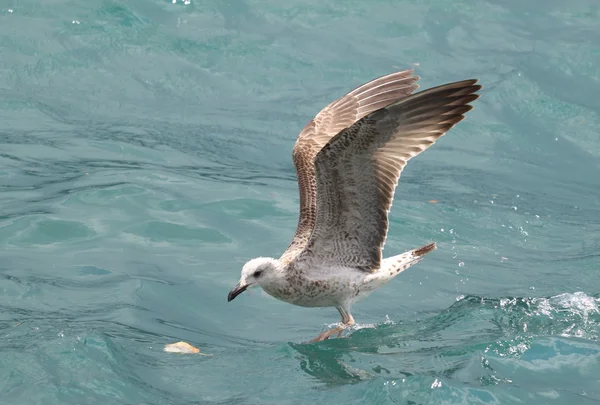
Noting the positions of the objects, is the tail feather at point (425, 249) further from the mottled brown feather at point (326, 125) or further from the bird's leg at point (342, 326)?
the mottled brown feather at point (326, 125)

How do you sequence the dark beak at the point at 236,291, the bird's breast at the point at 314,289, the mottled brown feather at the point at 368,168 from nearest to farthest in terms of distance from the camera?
the mottled brown feather at the point at 368,168, the dark beak at the point at 236,291, the bird's breast at the point at 314,289

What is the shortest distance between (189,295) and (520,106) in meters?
6.03

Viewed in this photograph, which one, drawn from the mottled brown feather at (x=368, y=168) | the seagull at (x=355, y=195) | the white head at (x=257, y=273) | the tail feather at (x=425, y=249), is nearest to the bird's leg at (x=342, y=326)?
the seagull at (x=355, y=195)

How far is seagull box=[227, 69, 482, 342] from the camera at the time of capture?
258 inches

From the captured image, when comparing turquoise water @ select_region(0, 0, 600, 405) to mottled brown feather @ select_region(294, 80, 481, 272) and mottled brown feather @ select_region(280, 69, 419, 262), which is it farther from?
mottled brown feather @ select_region(280, 69, 419, 262)

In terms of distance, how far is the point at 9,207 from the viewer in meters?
9.30

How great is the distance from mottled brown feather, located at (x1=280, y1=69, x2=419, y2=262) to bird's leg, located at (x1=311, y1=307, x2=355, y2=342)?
0.56 meters

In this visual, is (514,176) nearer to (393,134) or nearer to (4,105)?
(393,134)

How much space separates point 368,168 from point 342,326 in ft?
4.10

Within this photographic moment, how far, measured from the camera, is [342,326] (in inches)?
289

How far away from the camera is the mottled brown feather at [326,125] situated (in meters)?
7.72

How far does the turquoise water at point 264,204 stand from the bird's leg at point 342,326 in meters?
0.08

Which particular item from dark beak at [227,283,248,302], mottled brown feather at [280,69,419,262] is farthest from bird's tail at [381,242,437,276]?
dark beak at [227,283,248,302]

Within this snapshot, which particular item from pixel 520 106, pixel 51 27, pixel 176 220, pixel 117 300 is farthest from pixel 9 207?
pixel 520 106
